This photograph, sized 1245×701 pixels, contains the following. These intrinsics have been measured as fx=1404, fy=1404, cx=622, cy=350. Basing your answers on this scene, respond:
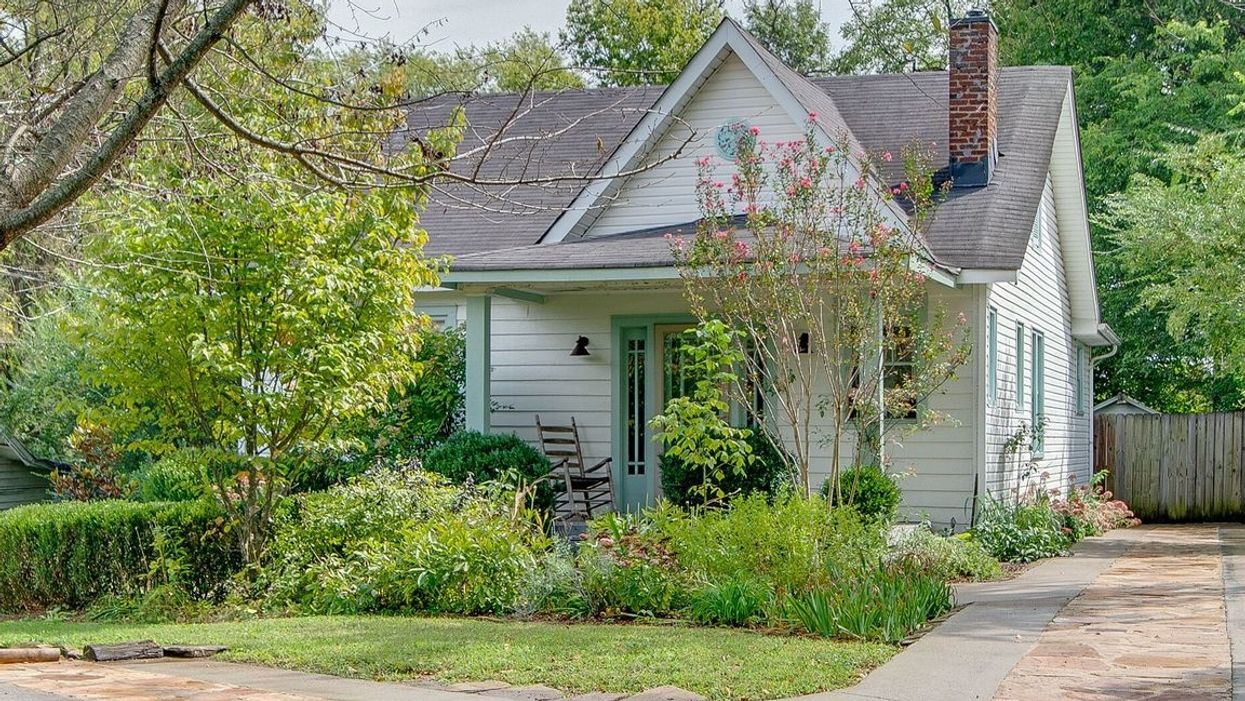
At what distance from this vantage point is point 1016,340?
17.8m

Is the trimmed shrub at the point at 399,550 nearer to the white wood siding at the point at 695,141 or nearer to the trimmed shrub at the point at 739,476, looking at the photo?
the trimmed shrub at the point at 739,476

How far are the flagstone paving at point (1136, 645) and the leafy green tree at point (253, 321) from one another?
19.3ft

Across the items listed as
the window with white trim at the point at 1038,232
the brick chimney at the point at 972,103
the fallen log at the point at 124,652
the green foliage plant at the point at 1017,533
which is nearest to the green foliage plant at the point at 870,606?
the fallen log at the point at 124,652

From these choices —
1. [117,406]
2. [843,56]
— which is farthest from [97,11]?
[843,56]

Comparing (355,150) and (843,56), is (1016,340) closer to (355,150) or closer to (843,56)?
(355,150)

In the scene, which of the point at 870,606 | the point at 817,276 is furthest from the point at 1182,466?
the point at 870,606

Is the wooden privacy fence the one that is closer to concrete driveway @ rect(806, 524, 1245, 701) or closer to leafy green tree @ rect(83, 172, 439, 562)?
concrete driveway @ rect(806, 524, 1245, 701)

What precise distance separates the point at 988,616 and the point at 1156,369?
807 inches

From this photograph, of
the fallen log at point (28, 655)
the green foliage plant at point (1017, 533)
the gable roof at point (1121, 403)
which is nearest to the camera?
the fallen log at point (28, 655)

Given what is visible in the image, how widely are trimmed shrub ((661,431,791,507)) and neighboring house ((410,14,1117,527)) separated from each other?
1421 millimetres

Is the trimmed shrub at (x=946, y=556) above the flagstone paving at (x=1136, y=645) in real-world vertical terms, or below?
above

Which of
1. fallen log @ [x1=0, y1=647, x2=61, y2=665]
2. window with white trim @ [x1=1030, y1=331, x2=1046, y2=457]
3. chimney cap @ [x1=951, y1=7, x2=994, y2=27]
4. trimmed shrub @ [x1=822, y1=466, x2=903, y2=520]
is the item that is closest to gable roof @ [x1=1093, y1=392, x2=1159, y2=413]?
window with white trim @ [x1=1030, y1=331, x2=1046, y2=457]

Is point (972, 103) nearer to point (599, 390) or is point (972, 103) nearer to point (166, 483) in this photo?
point (599, 390)

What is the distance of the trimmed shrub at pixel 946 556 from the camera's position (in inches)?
428
